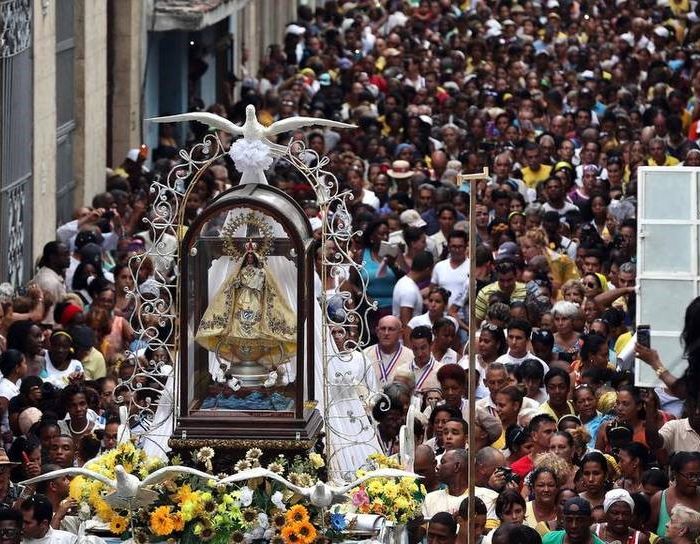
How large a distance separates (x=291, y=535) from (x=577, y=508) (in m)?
1.68

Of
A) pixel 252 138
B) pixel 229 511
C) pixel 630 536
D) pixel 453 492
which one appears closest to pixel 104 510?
pixel 229 511

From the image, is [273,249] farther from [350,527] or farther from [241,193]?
[350,527]

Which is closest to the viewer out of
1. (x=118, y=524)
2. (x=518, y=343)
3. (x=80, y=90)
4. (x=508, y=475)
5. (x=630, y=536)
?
(x=118, y=524)

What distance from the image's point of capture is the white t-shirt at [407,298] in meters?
18.6

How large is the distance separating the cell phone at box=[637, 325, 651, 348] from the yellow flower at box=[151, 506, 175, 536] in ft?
12.5

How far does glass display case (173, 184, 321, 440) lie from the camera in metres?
12.2

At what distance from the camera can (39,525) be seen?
12305mm

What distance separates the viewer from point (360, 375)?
14406 millimetres

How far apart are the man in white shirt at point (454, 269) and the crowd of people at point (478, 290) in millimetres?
18

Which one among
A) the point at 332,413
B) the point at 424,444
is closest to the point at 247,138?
the point at 332,413

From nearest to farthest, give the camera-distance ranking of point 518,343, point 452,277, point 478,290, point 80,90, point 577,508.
Answer: 1. point 577,508
2. point 518,343
3. point 478,290
4. point 452,277
5. point 80,90

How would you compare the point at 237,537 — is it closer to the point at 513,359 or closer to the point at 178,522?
the point at 178,522

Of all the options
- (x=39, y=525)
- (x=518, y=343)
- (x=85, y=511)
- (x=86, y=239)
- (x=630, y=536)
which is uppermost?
(x=86, y=239)

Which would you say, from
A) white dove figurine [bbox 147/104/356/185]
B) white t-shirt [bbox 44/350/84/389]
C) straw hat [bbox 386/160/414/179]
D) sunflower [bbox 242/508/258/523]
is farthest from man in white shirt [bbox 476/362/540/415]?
straw hat [bbox 386/160/414/179]
